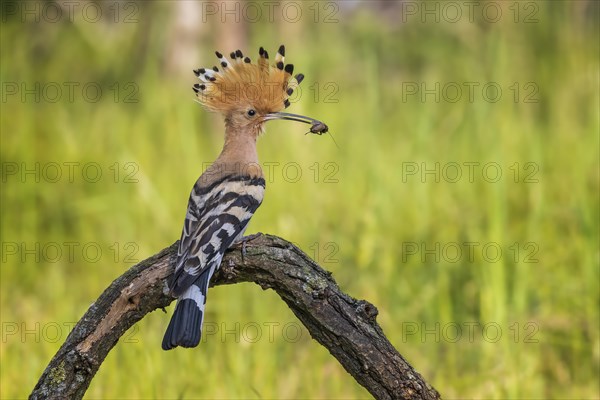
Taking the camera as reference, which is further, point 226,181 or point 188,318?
point 226,181

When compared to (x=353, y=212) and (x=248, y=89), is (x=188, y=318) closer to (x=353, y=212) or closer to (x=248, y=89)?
(x=248, y=89)

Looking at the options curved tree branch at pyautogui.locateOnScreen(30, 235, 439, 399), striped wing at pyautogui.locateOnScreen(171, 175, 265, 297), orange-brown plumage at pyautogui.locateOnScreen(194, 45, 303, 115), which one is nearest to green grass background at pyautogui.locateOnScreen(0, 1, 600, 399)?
striped wing at pyautogui.locateOnScreen(171, 175, 265, 297)

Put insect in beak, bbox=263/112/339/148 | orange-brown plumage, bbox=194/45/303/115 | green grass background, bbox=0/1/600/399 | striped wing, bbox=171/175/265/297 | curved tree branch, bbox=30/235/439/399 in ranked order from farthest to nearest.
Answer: green grass background, bbox=0/1/600/399 < orange-brown plumage, bbox=194/45/303/115 < insect in beak, bbox=263/112/339/148 < striped wing, bbox=171/175/265/297 < curved tree branch, bbox=30/235/439/399

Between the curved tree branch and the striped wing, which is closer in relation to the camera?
the curved tree branch

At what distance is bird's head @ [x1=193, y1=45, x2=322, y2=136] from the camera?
3135mm

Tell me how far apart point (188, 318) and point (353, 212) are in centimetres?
266

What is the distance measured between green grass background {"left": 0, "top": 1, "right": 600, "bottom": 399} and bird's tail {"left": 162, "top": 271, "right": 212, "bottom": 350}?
1.93 feet

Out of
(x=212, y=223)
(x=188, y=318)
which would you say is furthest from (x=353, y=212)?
(x=188, y=318)

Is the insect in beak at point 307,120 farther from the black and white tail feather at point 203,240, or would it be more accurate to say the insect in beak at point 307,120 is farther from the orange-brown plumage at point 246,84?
the black and white tail feather at point 203,240

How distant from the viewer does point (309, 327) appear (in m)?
2.36

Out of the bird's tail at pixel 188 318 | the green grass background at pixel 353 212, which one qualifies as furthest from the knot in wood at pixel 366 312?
the green grass background at pixel 353 212

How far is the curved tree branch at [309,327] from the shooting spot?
2.30 meters

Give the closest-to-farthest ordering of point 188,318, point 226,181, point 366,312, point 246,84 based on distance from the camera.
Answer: point 366,312 → point 188,318 → point 226,181 → point 246,84

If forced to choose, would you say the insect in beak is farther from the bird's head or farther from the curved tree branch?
the curved tree branch
